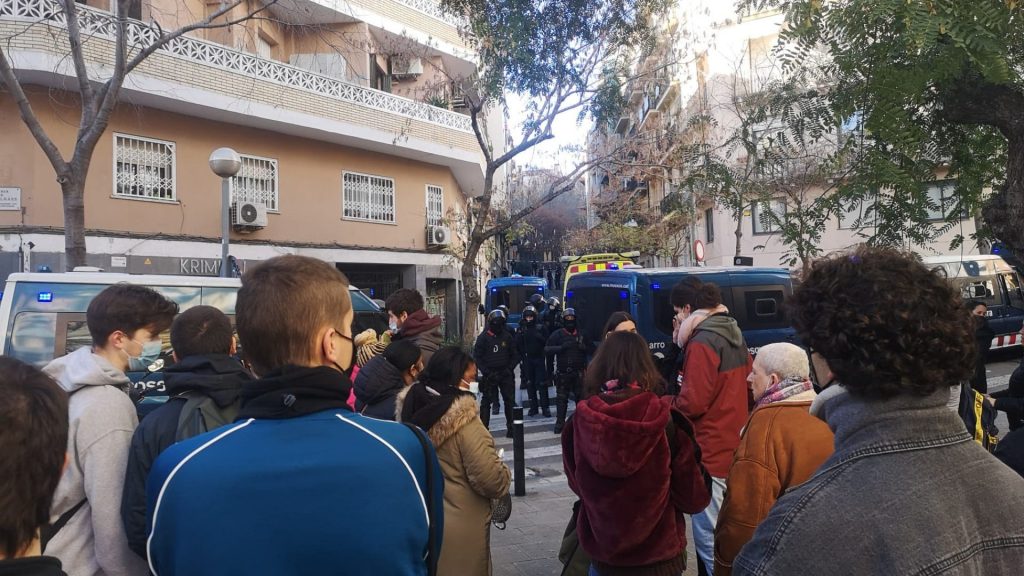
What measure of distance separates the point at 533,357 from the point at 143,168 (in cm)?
900

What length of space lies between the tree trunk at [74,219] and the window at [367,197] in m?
9.36

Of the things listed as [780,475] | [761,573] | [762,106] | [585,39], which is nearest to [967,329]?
[761,573]

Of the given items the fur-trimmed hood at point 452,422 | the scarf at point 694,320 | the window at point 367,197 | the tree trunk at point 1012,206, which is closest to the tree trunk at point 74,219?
the fur-trimmed hood at point 452,422

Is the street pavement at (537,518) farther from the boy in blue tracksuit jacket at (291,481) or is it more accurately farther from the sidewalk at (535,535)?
the boy in blue tracksuit jacket at (291,481)

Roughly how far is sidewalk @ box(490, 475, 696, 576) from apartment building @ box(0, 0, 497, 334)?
7080mm

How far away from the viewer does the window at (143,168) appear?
13427mm

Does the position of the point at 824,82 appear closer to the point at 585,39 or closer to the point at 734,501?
the point at 734,501

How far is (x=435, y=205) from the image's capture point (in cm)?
2003

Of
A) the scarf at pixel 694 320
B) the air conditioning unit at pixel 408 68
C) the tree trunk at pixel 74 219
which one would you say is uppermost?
the air conditioning unit at pixel 408 68

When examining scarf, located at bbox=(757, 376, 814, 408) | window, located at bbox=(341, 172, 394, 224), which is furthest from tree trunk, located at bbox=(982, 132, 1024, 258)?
window, located at bbox=(341, 172, 394, 224)

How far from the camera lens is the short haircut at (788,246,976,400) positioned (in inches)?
53.8

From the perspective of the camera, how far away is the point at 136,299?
292 cm

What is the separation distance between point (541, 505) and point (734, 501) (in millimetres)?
4291

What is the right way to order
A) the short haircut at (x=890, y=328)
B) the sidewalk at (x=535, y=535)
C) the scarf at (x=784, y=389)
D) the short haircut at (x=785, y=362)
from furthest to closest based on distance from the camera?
1. the sidewalk at (x=535, y=535)
2. the short haircut at (x=785, y=362)
3. the scarf at (x=784, y=389)
4. the short haircut at (x=890, y=328)
